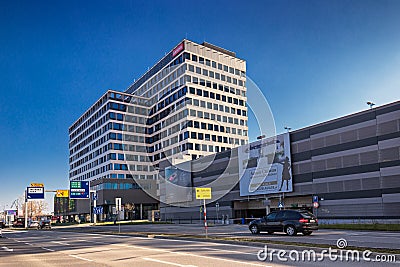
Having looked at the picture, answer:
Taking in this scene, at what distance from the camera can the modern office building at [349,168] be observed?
39.6 meters

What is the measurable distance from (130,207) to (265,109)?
66481 mm

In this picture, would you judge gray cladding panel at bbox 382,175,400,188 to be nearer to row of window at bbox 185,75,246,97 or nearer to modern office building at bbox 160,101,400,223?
modern office building at bbox 160,101,400,223

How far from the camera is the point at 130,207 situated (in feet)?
328

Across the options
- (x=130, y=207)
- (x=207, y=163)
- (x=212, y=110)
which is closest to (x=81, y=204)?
(x=130, y=207)

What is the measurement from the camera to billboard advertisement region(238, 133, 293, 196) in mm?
51781

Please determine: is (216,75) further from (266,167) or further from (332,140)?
(332,140)

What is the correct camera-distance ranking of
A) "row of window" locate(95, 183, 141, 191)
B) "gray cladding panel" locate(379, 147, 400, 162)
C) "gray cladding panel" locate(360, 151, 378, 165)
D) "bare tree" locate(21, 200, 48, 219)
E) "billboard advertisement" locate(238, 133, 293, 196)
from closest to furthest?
"gray cladding panel" locate(379, 147, 400, 162)
"gray cladding panel" locate(360, 151, 378, 165)
"billboard advertisement" locate(238, 133, 293, 196)
"row of window" locate(95, 183, 141, 191)
"bare tree" locate(21, 200, 48, 219)

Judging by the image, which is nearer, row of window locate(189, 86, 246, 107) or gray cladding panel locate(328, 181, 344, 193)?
gray cladding panel locate(328, 181, 344, 193)

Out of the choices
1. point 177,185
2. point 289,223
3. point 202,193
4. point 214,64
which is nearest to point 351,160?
point 289,223

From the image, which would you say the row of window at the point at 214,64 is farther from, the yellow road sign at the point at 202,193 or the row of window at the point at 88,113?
the yellow road sign at the point at 202,193

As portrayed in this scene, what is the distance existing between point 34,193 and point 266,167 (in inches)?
1537

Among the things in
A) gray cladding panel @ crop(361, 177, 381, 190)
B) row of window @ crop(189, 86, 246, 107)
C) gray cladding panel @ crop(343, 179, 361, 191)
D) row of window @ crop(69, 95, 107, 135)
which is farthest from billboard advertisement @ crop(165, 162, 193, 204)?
row of window @ crop(69, 95, 107, 135)

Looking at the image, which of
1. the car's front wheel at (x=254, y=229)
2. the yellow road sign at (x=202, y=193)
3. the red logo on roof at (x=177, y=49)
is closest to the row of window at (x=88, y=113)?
the red logo on roof at (x=177, y=49)

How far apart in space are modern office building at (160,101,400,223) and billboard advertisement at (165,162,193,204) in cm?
1846
